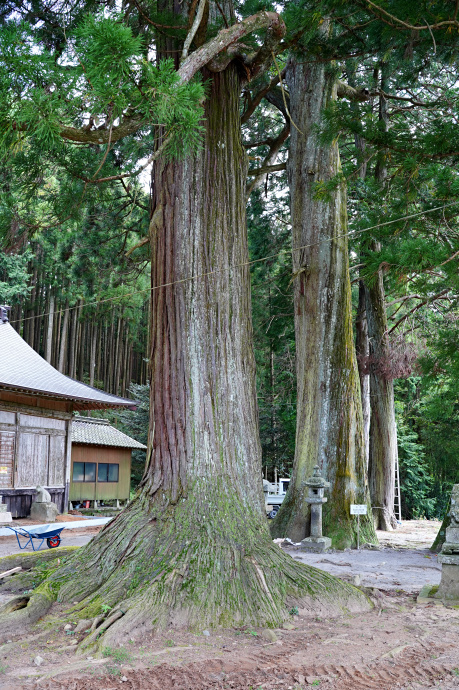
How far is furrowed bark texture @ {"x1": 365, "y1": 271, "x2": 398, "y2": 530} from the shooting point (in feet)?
47.9

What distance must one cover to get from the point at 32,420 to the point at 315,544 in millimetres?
8513

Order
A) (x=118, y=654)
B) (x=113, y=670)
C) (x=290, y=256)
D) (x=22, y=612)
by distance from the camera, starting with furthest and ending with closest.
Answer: (x=290, y=256) → (x=22, y=612) → (x=118, y=654) → (x=113, y=670)

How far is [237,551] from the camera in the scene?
466 cm

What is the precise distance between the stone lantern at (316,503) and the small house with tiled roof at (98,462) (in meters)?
10.8

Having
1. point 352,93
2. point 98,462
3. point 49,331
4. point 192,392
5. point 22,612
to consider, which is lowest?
point 22,612

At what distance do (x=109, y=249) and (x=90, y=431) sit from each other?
1010cm

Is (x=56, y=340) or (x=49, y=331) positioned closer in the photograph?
(x=49, y=331)

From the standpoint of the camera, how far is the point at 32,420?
14.8m

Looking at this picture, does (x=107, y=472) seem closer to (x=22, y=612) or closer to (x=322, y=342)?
(x=322, y=342)

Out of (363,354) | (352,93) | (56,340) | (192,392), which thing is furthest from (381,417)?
(56,340)

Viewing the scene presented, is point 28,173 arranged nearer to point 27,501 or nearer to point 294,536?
point 294,536

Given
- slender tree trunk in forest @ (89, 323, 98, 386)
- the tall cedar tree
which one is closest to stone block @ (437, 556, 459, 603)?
the tall cedar tree

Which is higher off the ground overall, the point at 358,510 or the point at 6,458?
the point at 6,458

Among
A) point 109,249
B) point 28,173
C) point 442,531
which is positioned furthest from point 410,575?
point 109,249
